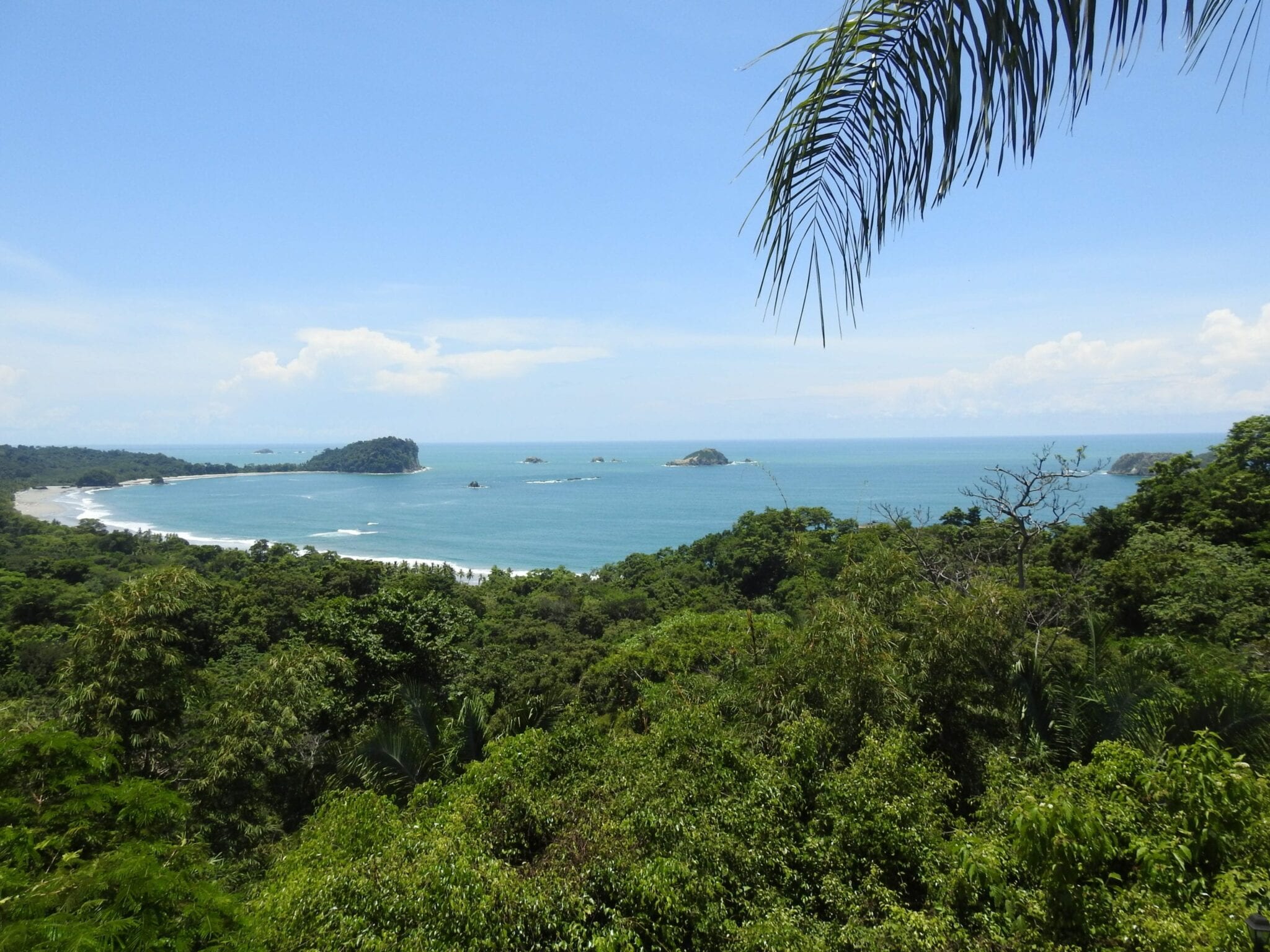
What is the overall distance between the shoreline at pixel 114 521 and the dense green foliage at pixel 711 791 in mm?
20550

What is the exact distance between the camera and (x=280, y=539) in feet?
179

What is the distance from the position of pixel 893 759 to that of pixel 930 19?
457 cm

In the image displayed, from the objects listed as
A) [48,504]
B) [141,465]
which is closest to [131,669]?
[48,504]

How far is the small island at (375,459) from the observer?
123m

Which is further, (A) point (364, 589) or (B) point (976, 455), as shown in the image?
(B) point (976, 455)

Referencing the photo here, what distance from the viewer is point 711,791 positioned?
4.72 meters

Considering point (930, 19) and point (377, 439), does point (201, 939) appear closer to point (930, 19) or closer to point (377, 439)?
point (930, 19)

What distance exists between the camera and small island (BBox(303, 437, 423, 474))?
4847 inches

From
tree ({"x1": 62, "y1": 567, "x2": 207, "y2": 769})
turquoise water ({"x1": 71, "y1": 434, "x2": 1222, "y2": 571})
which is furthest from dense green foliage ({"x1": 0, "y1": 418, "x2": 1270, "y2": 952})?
turquoise water ({"x1": 71, "y1": 434, "x2": 1222, "y2": 571})

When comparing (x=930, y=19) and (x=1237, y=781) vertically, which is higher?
(x=930, y=19)

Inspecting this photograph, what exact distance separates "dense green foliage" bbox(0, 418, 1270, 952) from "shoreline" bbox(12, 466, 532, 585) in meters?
20.5

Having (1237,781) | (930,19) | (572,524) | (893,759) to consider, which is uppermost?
(930,19)

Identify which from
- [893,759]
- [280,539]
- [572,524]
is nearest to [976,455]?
[572,524]

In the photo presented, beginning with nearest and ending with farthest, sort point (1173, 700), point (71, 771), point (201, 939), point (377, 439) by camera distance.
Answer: point (201, 939), point (1173, 700), point (71, 771), point (377, 439)
